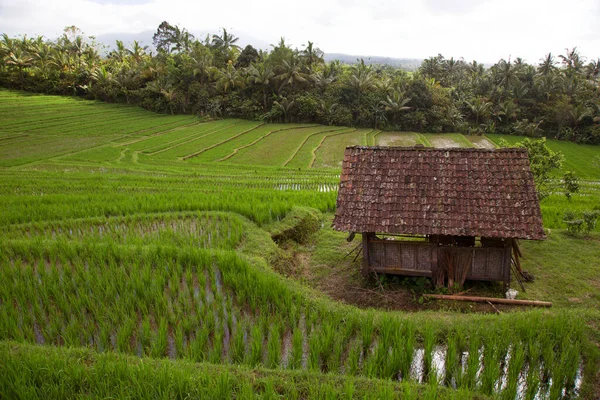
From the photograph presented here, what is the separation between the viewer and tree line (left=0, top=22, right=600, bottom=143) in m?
29.0

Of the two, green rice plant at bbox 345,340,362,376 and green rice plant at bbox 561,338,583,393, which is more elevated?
green rice plant at bbox 561,338,583,393

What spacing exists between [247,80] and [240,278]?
91.9 feet

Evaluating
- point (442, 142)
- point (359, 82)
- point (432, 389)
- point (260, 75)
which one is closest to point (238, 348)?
point (432, 389)

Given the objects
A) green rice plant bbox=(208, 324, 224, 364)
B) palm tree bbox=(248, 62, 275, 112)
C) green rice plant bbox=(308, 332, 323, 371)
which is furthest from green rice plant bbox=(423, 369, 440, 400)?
palm tree bbox=(248, 62, 275, 112)

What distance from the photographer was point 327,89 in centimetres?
3216

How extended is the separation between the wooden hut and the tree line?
2294 centimetres

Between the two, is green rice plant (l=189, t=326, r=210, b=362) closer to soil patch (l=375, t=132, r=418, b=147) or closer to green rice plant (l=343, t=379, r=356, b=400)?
green rice plant (l=343, t=379, r=356, b=400)

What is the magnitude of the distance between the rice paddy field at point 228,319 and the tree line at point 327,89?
64.8ft

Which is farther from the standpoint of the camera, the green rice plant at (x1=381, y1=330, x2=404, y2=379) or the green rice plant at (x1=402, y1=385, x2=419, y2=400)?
the green rice plant at (x1=381, y1=330, x2=404, y2=379)

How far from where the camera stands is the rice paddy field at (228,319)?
3781 mm

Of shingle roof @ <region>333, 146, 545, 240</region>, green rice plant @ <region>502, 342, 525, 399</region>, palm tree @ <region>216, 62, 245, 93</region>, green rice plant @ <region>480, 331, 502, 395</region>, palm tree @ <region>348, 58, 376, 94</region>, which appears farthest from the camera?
palm tree @ <region>216, 62, 245, 93</region>

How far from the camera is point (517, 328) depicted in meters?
4.64

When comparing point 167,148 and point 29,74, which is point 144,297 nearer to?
point 167,148

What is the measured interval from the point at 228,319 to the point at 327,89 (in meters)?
29.2
